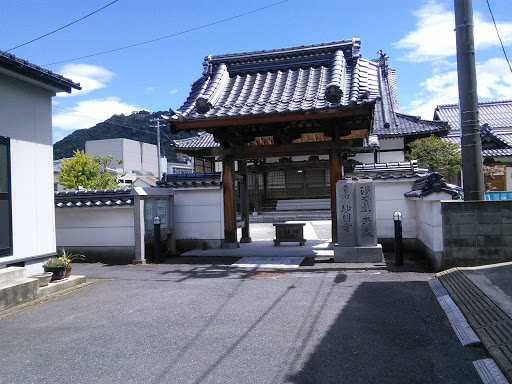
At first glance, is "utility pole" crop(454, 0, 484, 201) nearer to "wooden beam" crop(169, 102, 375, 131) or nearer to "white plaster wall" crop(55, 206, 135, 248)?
"wooden beam" crop(169, 102, 375, 131)

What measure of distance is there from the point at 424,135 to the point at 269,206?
1085 centimetres

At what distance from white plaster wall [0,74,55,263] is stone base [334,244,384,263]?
6.18 metres

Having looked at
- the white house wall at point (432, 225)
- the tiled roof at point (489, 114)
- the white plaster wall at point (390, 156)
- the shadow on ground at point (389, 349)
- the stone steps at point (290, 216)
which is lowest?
the shadow on ground at point (389, 349)

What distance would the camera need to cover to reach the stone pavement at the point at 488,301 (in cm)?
409

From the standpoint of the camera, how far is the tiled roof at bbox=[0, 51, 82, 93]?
6883mm

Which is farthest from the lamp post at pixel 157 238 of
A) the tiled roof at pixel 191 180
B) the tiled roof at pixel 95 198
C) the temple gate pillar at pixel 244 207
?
the temple gate pillar at pixel 244 207

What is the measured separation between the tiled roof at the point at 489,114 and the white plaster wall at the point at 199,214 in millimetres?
22633

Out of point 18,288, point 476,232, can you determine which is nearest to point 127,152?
point 18,288

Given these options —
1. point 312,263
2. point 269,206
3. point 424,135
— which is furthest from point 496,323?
point 269,206

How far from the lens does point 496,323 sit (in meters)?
4.71

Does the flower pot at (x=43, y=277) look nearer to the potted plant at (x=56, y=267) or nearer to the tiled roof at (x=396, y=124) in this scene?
the potted plant at (x=56, y=267)

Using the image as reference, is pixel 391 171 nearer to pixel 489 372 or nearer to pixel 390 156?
pixel 489 372

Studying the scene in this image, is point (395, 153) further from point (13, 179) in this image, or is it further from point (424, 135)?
point (13, 179)

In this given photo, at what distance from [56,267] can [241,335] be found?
178 inches
